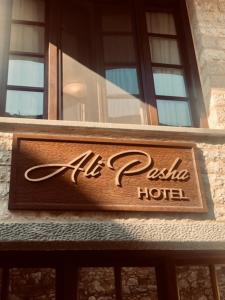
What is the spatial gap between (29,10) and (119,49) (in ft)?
3.61

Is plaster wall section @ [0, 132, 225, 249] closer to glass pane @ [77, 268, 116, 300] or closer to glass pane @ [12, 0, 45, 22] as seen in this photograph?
glass pane @ [77, 268, 116, 300]

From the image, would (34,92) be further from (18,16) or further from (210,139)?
(210,139)

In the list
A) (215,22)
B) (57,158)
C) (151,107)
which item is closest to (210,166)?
(151,107)

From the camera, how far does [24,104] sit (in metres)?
3.84

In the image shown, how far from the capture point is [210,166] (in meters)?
3.63

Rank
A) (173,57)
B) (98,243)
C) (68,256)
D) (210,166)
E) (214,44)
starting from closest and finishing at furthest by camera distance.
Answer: (98,243)
(68,256)
(210,166)
(214,44)
(173,57)

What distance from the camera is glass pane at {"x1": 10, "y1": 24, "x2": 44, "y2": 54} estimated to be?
165 inches

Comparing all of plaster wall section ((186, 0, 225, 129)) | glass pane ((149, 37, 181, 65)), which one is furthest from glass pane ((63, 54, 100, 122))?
plaster wall section ((186, 0, 225, 129))

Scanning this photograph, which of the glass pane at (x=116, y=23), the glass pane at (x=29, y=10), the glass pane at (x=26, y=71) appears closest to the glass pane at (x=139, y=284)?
the glass pane at (x=26, y=71)

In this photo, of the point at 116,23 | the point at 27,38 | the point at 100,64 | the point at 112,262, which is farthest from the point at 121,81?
the point at 112,262

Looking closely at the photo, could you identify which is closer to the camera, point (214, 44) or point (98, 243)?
point (98, 243)

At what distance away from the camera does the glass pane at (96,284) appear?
319cm

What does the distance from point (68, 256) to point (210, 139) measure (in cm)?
168

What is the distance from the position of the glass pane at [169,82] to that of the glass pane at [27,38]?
127 centimetres
